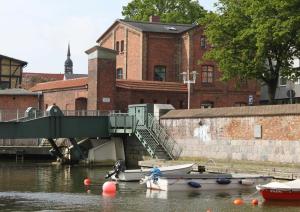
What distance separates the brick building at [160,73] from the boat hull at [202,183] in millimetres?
25888

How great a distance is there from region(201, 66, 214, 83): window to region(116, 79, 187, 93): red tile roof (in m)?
3.43

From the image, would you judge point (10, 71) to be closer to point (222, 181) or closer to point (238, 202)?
point (222, 181)

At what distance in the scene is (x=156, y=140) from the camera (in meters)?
45.6

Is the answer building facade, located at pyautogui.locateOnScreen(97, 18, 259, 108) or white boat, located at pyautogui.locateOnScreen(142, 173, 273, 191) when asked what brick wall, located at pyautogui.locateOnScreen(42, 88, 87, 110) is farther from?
white boat, located at pyautogui.locateOnScreen(142, 173, 273, 191)

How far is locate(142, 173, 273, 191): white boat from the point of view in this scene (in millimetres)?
30734

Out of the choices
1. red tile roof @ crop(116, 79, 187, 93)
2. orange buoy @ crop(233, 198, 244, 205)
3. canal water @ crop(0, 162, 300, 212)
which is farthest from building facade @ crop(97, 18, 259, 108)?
orange buoy @ crop(233, 198, 244, 205)

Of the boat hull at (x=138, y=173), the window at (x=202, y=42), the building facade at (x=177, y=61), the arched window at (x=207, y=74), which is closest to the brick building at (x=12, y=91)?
the building facade at (x=177, y=61)

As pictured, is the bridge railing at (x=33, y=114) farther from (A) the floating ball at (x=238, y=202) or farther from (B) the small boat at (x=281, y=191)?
(B) the small boat at (x=281, y=191)

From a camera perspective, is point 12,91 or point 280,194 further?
point 12,91

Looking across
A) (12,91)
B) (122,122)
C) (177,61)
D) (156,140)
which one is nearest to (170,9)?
(177,61)

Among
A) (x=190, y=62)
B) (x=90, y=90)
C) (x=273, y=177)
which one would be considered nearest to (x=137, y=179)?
(x=273, y=177)

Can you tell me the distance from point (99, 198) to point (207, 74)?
3683 centimetres

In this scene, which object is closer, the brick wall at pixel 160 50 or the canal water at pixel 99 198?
the canal water at pixel 99 198

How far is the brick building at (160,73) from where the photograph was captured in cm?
5825
